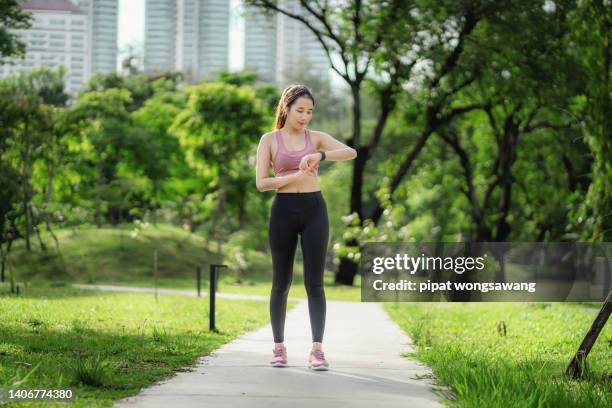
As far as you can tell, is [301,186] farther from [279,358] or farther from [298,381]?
[298,381]

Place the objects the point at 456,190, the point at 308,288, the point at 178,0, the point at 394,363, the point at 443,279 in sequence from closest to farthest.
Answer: the point at 308,288 < the point at 394,363 < the point at 443,279 < the point at 456,190 < the point at 178,0

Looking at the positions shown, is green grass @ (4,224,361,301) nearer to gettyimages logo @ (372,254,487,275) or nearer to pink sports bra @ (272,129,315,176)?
gettyimages logo @ (372,254,487,275)

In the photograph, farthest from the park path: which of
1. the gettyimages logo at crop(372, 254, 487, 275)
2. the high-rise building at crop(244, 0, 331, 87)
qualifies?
the high-rise building at crop(244, 0, 331, 87)

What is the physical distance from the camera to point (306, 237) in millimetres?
6316

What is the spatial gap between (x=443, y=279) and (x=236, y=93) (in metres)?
21.4

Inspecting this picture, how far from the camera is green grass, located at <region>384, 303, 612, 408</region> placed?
5027 mm

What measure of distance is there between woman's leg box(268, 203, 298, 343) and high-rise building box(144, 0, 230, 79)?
7092cm

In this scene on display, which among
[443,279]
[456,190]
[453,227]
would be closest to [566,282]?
[443,279]

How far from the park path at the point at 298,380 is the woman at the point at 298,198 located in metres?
0.38

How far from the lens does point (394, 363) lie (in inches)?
276

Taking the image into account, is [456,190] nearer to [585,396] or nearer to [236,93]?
[236,93]

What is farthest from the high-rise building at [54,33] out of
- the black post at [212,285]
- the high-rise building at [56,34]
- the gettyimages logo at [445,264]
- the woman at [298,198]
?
the woman at [298,198]

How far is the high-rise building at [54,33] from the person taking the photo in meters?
14.4

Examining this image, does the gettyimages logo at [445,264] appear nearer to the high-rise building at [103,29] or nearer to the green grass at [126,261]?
the green grass at [126,261]
